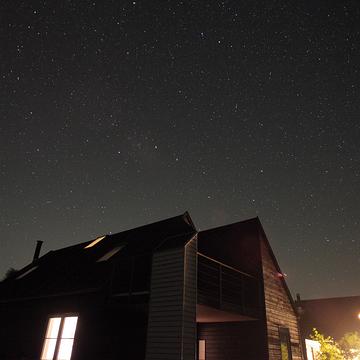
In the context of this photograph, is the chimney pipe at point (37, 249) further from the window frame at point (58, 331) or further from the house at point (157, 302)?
the window frame at point (58, 331)

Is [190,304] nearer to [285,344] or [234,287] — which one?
[234,287]

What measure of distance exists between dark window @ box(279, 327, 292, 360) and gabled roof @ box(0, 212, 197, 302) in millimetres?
7331

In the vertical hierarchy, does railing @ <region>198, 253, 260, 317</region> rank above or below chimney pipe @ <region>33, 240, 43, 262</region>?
below

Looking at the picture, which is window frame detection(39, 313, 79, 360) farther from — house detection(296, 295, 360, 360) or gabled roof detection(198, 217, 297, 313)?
house detection(296, 295, 360, 360)

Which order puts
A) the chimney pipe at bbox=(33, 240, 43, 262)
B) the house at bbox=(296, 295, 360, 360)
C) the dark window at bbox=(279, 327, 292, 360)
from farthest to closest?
the house at bbox=(296, 295, 360, 360), the chimney pipe at bbox=(33, 240, 43, 262), the dark window at bbox=(279, 327, 292, 360)

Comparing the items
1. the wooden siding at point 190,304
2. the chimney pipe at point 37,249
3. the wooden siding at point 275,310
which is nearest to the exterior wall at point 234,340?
the wooden siding at point 275,310

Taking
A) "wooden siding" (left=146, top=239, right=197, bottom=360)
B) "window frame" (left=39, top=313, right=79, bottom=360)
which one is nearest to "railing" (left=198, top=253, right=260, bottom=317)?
"wooden siding" (left=146, top=239, right=197, bottom=360)

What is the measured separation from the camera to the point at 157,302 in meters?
10.6

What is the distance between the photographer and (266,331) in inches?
564

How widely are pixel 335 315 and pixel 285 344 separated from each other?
26.7 meters

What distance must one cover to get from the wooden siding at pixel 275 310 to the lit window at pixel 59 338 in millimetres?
8271

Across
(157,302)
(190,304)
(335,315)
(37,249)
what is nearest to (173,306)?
(190,304)

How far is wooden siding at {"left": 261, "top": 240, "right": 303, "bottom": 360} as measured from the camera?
14.8m

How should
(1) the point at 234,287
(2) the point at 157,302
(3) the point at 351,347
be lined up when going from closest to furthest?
(2) the point at 157,302
(1) the point at 234,287
(3) the point at 351,347
